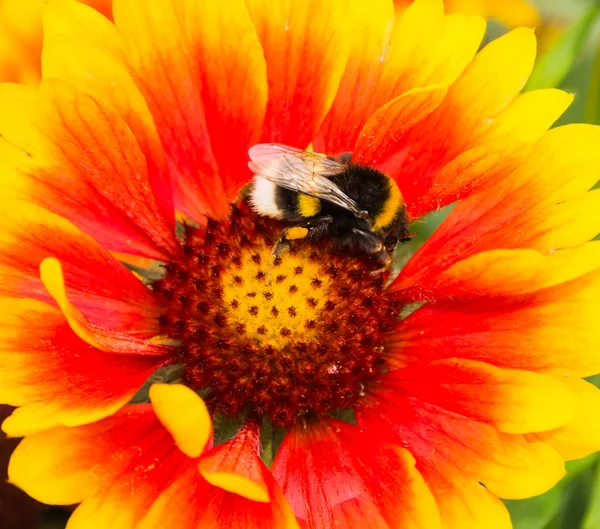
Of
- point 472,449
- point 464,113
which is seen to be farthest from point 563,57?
point 472,449

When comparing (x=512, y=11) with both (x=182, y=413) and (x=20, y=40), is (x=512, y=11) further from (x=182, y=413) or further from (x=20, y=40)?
(x=182, y=413)

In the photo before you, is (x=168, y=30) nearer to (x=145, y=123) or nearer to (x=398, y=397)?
(x=145, y=123)

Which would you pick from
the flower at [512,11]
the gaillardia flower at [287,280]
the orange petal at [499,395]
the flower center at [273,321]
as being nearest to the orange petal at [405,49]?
the gaillardia flower at [287,280]

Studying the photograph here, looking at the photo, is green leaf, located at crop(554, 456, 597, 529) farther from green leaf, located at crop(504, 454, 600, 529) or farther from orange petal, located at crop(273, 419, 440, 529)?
orange petal, located at crop(273, 419, 440, 529)

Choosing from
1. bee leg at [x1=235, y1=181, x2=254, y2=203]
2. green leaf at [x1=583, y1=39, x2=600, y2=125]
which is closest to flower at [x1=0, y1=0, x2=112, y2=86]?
bee leg at [x1=235, y1=181, x2=254, y2=203]

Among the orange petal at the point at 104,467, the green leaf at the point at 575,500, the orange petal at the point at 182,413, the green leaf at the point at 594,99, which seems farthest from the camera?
the green leaf at the point at 594,99

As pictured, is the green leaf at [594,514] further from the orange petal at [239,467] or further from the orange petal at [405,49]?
the orange petal at [405,49]
